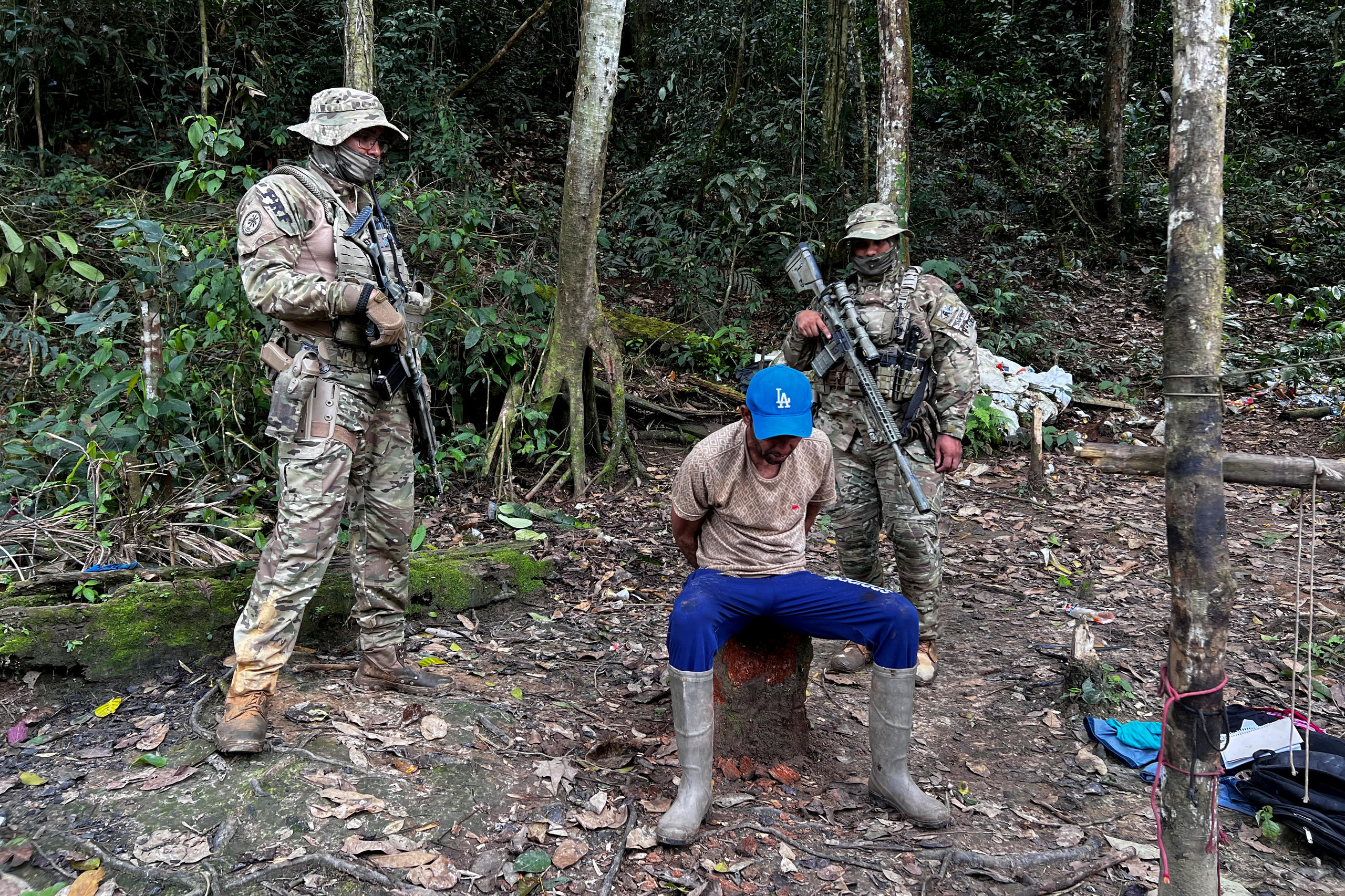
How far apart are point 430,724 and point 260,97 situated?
10.3 metres

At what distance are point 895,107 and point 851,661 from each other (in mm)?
5656

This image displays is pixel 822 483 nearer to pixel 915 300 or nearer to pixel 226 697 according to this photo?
pixel 915 300

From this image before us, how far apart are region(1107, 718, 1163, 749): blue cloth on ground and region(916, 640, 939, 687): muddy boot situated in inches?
35.8

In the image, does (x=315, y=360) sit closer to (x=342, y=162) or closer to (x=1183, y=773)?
(x=342, y=162)

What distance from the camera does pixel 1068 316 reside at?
11328mm

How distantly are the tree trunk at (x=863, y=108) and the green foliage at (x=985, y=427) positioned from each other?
3232 millimetres

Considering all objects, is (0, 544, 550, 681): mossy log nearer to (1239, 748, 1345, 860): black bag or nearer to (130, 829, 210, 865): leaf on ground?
(130, 829, 210, 865): leaf on ground

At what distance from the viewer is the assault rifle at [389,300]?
391 cm

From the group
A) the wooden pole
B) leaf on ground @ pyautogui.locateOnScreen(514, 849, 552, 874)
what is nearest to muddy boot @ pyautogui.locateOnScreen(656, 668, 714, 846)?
leaf on ground @ pyautogui.locateOnScreen(514, 849, 552, 874)

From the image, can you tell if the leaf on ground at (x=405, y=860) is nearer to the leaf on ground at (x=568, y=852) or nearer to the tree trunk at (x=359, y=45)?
the leaf on ground at (x=568, y=852)

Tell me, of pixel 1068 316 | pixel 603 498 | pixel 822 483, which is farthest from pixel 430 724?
pixel 1068 316

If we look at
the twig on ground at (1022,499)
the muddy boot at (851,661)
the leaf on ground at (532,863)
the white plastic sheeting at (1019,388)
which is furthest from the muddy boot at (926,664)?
the white plastic sheeting at (1019,388)

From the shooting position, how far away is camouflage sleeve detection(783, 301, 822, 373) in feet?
16.8

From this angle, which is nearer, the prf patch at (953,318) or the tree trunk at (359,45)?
the prf patch at (953,318)
